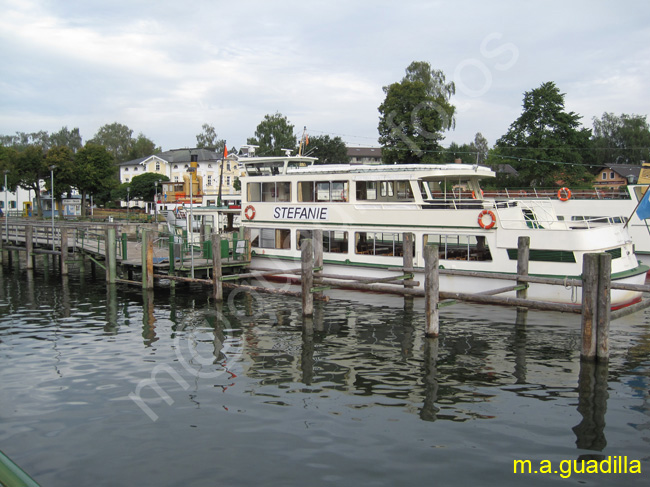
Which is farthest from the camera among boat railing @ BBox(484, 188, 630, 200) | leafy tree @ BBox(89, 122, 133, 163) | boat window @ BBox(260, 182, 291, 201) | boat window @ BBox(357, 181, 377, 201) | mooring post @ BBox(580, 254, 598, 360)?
leafy tree @ BBox(89, 122, 133, 163)

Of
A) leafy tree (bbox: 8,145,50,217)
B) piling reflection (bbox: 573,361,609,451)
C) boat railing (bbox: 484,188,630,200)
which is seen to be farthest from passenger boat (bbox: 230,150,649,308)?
leafy tree (bbox: 8,145,50,217)

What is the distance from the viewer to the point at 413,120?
53125mm

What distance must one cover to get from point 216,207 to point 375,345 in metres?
16.2

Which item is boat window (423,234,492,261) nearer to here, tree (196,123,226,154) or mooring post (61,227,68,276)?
mooring post (61,227,68,276)

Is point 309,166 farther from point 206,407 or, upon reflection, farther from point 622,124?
point 622,124

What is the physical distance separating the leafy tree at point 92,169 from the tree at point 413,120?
132 ft

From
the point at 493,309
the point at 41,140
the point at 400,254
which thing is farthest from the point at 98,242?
the point at 41,140

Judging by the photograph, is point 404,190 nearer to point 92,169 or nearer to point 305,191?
point 305,191

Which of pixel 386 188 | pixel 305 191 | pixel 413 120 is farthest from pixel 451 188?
pixel 413 120

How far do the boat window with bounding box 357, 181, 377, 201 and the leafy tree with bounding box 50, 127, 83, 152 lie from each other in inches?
5706

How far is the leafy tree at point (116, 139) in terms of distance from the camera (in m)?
126

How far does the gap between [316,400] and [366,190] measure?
45.3ft

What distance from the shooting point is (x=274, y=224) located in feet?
83.0

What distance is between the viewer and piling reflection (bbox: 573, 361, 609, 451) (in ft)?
29.6
